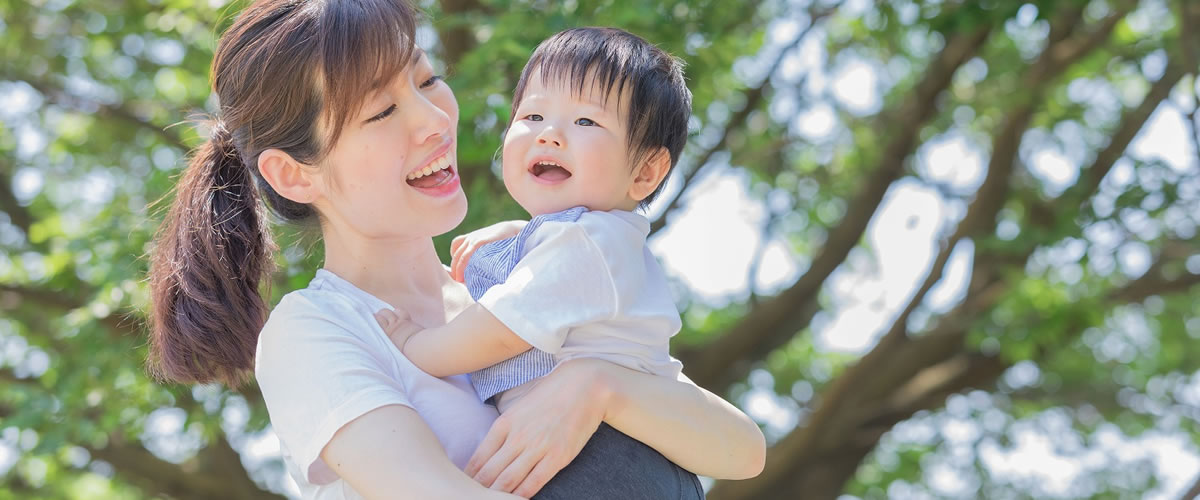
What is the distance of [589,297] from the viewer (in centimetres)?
169

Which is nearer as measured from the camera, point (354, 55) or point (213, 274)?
point (354, 55)

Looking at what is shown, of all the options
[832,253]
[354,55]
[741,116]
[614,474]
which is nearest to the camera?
[614,474]

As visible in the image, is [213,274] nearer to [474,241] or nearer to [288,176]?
[288,176]

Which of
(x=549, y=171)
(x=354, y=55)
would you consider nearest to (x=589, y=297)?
(x=549, y=171)

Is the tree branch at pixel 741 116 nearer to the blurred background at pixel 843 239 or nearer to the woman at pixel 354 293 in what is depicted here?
the blurred background at pixel 843 239

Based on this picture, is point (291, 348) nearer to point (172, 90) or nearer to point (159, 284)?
point (159, 284)

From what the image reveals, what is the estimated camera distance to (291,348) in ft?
5.49

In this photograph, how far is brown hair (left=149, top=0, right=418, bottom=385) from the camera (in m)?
1.79

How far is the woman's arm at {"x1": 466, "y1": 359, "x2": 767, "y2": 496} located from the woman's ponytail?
1.65ft

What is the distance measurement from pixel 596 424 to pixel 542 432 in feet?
0.27

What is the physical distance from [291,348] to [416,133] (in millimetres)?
377

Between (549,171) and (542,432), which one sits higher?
(549,171)

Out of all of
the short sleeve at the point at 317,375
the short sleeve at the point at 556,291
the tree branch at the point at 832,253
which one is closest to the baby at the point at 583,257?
the short sleeve at the point at 556,291

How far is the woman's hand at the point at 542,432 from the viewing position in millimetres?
1623
